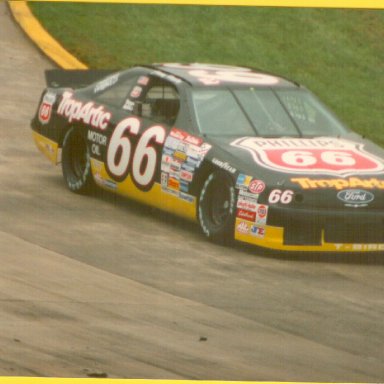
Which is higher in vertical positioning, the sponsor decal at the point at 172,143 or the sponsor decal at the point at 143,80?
the sponsor decal at the point at 143,80

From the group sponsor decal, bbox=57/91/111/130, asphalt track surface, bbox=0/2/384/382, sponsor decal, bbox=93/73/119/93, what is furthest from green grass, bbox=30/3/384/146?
asphalt track surface, bbox=0/2/384/382

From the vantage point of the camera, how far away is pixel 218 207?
1193 centimetres

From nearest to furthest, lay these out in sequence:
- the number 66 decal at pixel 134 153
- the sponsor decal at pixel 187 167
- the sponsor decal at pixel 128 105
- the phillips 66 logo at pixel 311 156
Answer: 1. the phillips 66 logo at pixel 311 156
2. the sponsor decal at pixel 187 167
3. the number 66 decal at pixel 134 153
4. the sponsor decal at pixel 128 105

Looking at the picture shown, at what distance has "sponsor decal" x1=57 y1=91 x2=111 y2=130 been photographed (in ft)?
43.1

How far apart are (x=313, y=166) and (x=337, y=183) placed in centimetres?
27

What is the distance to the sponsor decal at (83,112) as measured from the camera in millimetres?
13125

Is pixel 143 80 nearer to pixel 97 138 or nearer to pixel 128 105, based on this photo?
pixel 128 105

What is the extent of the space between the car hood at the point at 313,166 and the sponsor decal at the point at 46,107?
224 cm

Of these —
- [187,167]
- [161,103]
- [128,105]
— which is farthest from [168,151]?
[128,105]

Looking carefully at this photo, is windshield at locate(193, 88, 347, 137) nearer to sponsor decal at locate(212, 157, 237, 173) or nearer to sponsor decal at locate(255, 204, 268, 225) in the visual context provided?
sponsor decal at locate(212, 157, 237, 173)

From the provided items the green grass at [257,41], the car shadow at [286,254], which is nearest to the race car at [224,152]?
the car shadow at [286,254]

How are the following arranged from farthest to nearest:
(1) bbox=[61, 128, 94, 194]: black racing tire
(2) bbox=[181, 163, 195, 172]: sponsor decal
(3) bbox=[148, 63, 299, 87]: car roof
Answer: (1) bbox=[61, 128, 94, 194]: black racing tire
(3) bbox=[148, 63, 299, 87]: car roof
(2) bbox=[181, 163, 195, 172]: sponsor decal

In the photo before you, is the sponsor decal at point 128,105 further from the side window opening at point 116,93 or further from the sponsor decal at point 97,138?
the sponsor decal at point 97,138

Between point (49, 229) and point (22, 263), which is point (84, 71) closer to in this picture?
point (49, 229)
